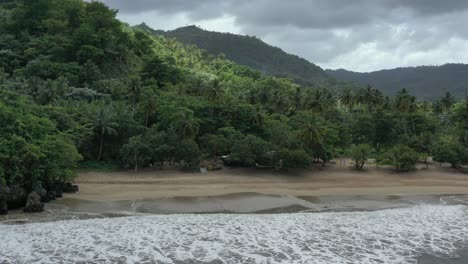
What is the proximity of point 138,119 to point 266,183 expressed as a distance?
24.3 metres

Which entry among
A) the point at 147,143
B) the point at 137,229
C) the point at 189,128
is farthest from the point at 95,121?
the point at 137,229

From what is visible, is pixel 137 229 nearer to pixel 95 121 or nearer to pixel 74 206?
pixel 74 206

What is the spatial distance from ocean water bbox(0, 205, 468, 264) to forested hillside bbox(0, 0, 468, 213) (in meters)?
9.63

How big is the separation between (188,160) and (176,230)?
93.8 ft

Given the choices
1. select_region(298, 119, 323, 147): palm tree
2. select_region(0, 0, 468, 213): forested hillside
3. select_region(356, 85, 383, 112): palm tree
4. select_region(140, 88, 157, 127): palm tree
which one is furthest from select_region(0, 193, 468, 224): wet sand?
select_region(356, 85, 383, 112): palm tree

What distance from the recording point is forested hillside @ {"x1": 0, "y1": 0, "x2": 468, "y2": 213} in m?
41.2

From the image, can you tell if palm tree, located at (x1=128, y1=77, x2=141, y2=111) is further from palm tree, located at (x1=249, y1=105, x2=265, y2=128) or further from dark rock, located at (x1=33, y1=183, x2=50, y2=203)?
dark rock, located at (x1=33, y1=183, x2=50, y2=203)

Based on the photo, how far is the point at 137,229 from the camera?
98.4 feet

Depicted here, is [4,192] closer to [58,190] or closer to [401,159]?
[58,190]

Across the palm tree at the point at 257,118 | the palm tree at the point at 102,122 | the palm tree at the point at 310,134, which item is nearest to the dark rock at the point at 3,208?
the palm tree at the point at 102,122

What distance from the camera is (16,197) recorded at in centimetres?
3544

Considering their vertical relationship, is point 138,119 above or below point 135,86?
below

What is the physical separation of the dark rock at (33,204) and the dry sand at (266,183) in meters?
6.40

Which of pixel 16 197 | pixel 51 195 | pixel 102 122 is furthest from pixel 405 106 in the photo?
pixel 16 197
